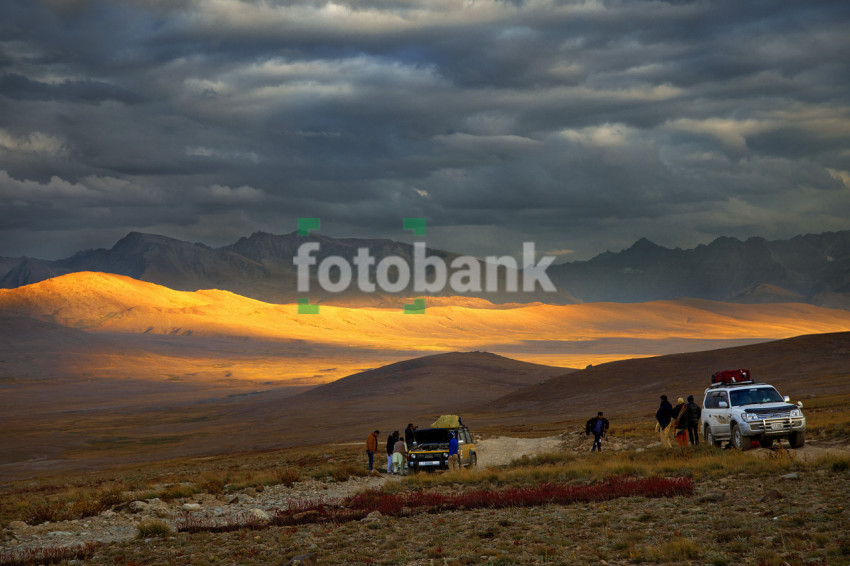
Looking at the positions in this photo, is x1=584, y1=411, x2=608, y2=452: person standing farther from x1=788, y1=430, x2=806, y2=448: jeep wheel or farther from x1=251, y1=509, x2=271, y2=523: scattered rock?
x1=251, y1=509, x2=271, y2=523: scattered rock

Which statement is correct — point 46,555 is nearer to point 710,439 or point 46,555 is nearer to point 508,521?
point 508,521

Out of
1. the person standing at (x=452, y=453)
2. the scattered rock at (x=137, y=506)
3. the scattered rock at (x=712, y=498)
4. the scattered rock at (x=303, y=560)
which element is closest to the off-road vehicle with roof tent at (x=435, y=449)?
the person standing at (x=452, y=453)

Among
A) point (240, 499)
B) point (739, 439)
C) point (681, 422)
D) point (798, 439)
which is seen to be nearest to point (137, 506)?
point (240, 499)

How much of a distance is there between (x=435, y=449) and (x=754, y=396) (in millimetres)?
11378

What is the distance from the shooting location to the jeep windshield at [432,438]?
93.6 ft

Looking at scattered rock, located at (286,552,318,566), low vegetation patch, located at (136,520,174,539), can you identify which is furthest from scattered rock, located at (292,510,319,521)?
scattered rock, located at (286,552,318,566)

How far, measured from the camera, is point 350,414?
284 feet

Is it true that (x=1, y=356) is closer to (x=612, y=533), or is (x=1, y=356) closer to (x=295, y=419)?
(x=295, y=419)

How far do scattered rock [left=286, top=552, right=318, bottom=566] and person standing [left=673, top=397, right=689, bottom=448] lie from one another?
17426 mm

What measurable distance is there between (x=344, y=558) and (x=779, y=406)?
15.6 metres

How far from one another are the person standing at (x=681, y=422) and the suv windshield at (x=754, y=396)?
2566mm

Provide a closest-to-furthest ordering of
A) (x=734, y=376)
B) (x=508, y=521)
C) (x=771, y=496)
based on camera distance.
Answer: (x=771, y=496), (x=508, y=521), (x=734, y=376)

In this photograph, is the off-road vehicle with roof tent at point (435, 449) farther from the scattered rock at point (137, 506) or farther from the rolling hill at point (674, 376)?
the rolling hill at point (674, 376)

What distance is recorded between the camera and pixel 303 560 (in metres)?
11.8
